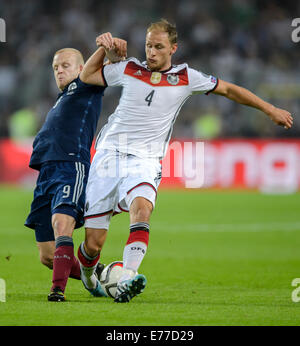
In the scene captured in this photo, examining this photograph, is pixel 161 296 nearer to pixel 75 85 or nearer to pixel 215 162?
pixel 75 85

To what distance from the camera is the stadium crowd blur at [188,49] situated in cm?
2122

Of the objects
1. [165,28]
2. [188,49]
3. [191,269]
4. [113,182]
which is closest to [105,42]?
[165,28]

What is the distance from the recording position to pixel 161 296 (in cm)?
627

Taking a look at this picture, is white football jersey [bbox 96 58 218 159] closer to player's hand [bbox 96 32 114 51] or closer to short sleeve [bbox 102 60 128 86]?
short sleeve [bbox 102 60 128 86]

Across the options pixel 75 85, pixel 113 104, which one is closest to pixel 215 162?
pixel 113 104

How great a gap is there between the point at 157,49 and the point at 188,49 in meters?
17.3

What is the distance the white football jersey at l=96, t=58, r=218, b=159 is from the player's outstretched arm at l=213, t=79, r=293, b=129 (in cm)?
11

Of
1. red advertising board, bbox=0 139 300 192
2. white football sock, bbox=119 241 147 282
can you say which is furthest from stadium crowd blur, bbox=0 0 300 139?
white football sock, bbox=119 241 147 282

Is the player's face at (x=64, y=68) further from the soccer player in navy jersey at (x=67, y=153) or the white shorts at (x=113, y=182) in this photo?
the white shorts at (x=113, y=182)

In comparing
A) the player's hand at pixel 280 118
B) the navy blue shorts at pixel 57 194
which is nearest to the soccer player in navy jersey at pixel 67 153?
the navy blue shorts at pixel 57 194

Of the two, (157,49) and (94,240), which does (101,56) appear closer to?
(157,49)

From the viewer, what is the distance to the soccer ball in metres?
6.23

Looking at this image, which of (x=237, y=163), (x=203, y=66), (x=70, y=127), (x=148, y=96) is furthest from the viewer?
(x=203, y=66)

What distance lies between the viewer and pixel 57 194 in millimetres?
6160
